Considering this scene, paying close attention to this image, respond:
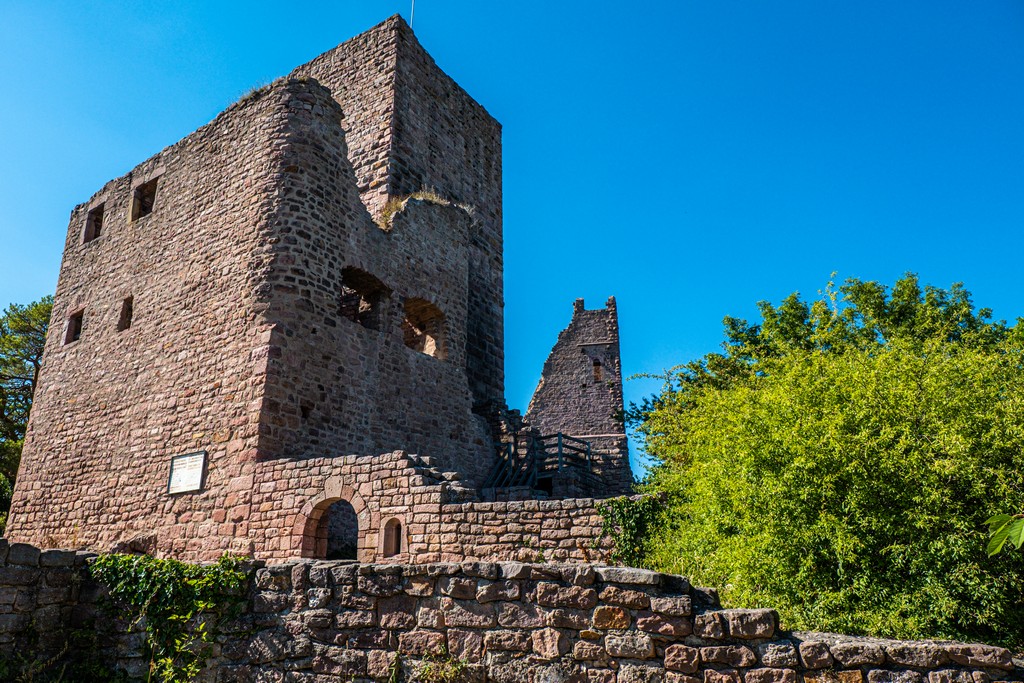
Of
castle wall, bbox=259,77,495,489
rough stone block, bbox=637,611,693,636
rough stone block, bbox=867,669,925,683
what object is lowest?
rough stone block, bbox=867,669,925,683

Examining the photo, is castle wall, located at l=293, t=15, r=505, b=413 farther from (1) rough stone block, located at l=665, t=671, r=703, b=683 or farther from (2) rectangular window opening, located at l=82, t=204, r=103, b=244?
(1) rough stone block, located at l=665, t=671, r=703, b=683

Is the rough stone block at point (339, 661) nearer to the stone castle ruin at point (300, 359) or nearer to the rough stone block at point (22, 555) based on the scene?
the rough stone block at point (22, 555)

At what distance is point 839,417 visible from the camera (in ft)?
18.3

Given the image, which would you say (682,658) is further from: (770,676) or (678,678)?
(770,676)

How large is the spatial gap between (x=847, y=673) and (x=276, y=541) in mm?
7051

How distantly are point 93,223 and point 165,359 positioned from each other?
5261 mm

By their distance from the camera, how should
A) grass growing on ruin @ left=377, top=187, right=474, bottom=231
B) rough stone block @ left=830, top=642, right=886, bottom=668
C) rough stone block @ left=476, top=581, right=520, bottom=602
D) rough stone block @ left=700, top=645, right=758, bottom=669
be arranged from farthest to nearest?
grass growing on ruin @ left=377, top=187, right=474, bottom=231 → rough stone block @ left=476, top=581, right=520, bottom=602 → rough stone block @ left=700, top=645, right=758, bottom=669 → rough stone block @ left=830, top=642, right=886, bottom=668

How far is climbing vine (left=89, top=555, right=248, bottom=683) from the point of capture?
489 cm

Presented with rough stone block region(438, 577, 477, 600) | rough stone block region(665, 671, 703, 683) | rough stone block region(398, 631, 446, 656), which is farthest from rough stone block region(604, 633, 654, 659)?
rough stone block region(398, 631, 446, 656)

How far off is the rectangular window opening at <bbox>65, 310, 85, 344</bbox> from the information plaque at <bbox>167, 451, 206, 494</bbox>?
504cm

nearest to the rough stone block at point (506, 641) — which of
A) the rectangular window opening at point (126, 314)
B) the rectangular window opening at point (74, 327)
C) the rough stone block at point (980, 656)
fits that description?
the rough stone block at point (980, 656)

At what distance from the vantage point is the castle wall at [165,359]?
963 cm

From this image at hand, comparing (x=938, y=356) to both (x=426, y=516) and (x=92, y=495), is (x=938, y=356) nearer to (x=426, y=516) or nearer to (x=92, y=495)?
(x=426, y=516)

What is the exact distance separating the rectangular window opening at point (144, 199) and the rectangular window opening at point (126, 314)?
1.84 meters
